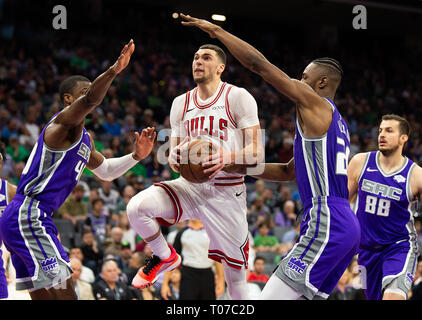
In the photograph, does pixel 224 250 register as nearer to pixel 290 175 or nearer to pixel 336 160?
pixel 290 175

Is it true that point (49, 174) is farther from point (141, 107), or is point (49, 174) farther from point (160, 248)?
point (141, 107)

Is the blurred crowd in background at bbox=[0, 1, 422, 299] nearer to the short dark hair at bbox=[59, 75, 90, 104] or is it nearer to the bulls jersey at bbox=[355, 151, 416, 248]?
the short dark hair at bbox=[59, 75, 90, 104]

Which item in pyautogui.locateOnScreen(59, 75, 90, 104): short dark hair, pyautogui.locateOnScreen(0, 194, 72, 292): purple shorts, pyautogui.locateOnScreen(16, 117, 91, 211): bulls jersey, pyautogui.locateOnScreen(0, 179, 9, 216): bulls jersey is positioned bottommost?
pyautogui.locateOnScreen(0, 194, 72, 292): purple shorts

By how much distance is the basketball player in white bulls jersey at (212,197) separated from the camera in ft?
15.7

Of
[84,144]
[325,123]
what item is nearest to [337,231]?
[325,123]

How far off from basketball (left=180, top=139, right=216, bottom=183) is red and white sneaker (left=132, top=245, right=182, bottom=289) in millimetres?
845

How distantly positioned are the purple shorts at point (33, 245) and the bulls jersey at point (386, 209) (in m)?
2.64

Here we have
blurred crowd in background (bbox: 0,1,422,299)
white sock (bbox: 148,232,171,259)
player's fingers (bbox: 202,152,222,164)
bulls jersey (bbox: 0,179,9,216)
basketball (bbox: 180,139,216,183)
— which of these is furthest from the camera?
blurred crowd in background (bbox: 0,1,422,299)

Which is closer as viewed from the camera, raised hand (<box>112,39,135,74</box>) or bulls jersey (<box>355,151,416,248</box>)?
raised hand (<box>112,39,135,74</box>)

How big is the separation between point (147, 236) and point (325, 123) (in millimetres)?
1835

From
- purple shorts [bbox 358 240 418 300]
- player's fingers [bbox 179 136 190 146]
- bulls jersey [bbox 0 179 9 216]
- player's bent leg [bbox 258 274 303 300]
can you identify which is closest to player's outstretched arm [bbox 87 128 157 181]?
player's fingers [bbox 179 136 190 146]

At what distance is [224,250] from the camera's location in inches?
191

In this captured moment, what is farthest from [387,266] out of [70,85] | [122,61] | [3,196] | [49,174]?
[3,196]

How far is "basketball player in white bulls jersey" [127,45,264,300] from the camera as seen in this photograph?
188 inches
